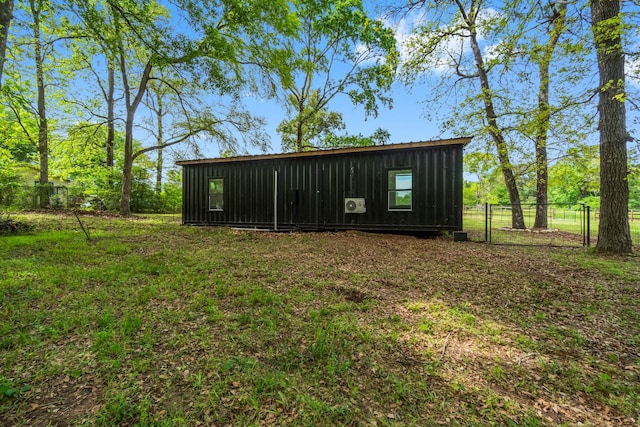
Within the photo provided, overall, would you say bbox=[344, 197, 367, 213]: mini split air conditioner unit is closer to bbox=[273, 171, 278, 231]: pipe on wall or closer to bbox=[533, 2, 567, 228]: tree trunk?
bbox=[273, 171, 278, 231]: pipe on wall

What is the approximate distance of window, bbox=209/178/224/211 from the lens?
10.7 meters

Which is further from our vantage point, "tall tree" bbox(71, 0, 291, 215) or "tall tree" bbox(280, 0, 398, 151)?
"tall tree" bbox(280, 0, 398, 151)

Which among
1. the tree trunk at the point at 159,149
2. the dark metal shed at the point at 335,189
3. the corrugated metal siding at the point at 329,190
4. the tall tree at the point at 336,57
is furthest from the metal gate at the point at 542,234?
the tree trunk at the point at 159,149

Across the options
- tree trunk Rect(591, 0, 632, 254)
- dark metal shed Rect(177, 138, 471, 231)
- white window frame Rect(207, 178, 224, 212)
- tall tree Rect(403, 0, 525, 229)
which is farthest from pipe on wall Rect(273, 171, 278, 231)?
tree trunk Rect(591, 0, 632, 254)

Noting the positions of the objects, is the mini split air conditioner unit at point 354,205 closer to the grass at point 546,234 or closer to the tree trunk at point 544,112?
the grass at point 546,234

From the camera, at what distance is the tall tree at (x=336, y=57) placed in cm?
1675

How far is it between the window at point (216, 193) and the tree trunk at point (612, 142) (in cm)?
1044

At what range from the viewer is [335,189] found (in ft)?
29.6

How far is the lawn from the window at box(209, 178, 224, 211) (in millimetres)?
6104

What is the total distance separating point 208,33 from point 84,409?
9760mm

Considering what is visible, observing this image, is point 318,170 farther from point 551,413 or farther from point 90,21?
point 551,413

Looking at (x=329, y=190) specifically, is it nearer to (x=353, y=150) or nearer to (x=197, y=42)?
(x=353, y=150)

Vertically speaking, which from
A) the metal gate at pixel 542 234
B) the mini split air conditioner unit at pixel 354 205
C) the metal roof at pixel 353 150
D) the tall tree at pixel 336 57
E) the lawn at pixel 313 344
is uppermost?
the tall tree at pixel 336 57

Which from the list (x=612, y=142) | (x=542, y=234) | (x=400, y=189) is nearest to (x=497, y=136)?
(x=542, y=234)
